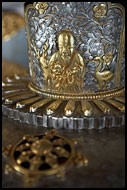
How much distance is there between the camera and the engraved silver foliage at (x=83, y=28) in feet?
2.31

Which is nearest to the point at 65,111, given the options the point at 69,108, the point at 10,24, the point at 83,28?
the point at 69,108

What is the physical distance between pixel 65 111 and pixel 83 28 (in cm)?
23

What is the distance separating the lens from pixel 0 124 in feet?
2.55

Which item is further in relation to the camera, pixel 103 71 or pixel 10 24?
pixel 10 24

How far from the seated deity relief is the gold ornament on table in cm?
18

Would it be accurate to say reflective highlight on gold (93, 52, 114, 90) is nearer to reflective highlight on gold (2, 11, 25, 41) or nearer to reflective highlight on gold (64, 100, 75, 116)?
reflective highlight on gold (64, 100, 75, 116)

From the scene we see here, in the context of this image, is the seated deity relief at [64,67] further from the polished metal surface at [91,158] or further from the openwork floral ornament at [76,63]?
the polished metal surface at [91,158]

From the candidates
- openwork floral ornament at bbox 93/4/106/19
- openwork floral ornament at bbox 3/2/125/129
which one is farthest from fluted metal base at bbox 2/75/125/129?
openwork floral ornament at bbox 93/4/106/19

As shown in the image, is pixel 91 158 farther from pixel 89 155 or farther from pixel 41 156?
pixel 41 156

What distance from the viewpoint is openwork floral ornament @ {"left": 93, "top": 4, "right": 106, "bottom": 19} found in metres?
0.70

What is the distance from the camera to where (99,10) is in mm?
703

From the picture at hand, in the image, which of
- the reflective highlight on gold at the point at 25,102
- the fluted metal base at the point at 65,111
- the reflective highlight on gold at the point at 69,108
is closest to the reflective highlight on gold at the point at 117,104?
the fluted metal base at the point at 65,111

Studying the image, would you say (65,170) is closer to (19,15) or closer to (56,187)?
(56,187)

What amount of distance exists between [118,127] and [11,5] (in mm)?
1143
